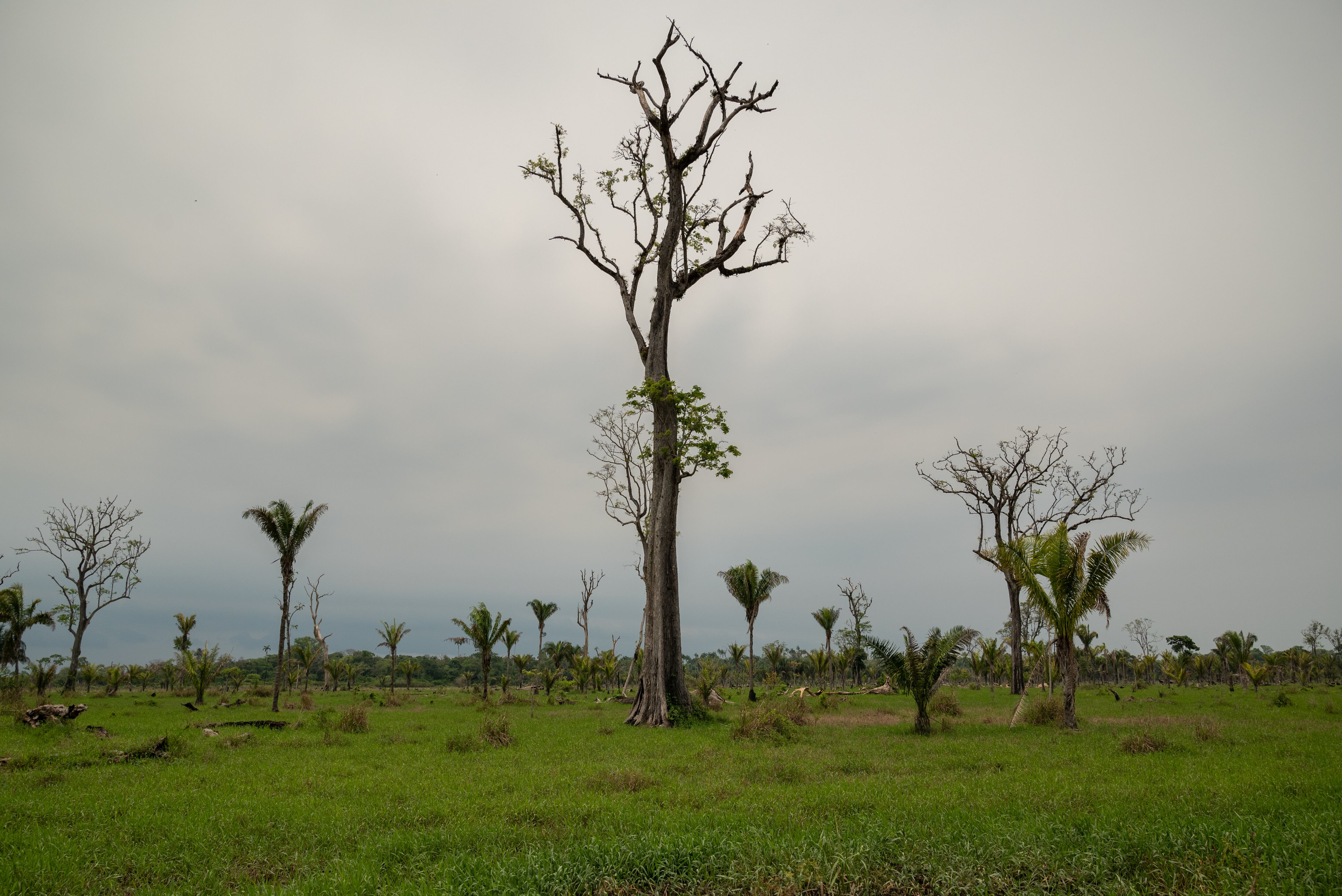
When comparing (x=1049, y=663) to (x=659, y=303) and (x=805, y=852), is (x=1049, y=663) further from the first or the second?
(x=805, y=852)

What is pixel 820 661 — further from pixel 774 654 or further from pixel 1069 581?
pixel 1069 581

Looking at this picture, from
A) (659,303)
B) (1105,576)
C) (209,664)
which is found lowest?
(209,664)

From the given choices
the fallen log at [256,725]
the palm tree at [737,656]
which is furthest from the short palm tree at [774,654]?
the fallen log at [256,725]

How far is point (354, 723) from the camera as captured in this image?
1695 cm

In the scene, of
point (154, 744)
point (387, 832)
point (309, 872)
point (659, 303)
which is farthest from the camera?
point (659, 303)

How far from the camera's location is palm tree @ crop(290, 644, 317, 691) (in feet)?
146

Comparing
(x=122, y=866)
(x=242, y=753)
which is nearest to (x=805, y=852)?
(x=122, y=866)

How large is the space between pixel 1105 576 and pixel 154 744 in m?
21.2

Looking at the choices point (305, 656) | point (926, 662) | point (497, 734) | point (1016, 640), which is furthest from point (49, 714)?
point (1016, 640)

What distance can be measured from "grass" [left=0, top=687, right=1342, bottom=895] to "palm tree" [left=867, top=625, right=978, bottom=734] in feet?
4.29

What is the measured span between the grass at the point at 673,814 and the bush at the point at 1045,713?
397 centimetres

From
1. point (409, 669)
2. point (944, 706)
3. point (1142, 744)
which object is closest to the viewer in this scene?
point (1142, 744)

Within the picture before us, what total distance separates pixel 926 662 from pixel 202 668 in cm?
3400

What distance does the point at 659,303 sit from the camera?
2164 cm
